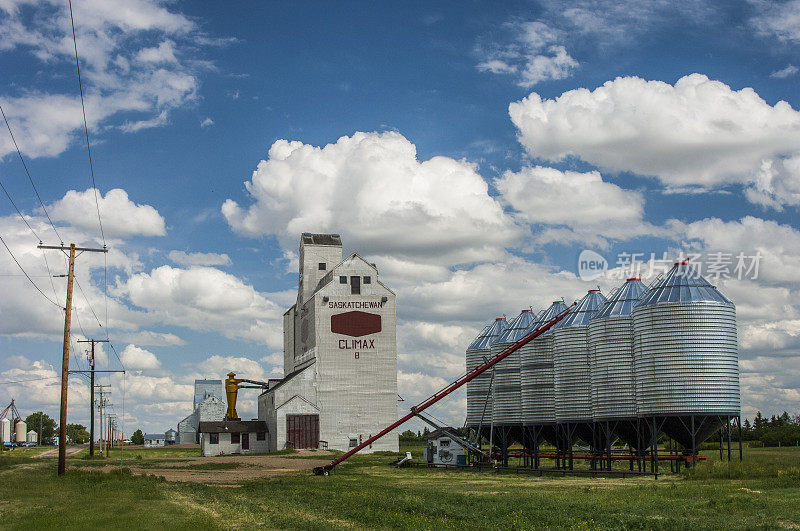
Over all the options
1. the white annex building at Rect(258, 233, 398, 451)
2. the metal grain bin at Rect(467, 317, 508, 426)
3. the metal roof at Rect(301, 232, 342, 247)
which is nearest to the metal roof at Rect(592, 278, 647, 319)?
the metal grain bin at Rect(467, 317, 508, 426)

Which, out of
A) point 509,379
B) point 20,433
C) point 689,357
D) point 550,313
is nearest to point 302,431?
point 509,379

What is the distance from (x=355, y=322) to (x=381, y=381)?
24.6 feet

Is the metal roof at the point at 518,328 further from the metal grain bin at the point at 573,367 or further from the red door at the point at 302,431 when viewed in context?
the red door at the point at 302,431

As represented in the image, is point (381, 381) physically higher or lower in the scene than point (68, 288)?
lower

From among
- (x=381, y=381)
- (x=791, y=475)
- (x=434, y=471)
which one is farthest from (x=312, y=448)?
(x=791, y=475)

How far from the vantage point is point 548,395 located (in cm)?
5959

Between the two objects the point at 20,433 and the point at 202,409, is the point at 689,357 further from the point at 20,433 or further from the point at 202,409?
the point at 20,433

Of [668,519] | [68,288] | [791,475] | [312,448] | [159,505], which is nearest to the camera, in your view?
[668,519]

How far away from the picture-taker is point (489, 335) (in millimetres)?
72688

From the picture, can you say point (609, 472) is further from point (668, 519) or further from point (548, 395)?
point (668, 519)

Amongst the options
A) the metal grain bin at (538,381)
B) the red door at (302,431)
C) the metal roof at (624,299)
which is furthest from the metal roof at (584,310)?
the red door at (302,431)

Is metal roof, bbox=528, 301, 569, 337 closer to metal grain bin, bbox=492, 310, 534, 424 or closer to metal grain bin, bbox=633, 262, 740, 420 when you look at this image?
metal grain bin, bbox=492, 310, 534, 424

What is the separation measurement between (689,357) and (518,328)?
2239 centimetres

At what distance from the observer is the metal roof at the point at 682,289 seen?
153 feet
